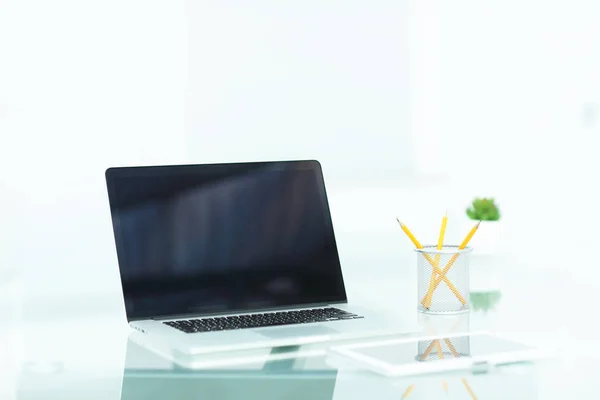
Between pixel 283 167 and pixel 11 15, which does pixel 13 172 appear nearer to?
pixel 11 15

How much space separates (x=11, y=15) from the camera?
4.14 meters

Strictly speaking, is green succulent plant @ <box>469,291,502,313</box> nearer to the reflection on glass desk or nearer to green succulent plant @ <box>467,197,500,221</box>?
the reflection on glass desk

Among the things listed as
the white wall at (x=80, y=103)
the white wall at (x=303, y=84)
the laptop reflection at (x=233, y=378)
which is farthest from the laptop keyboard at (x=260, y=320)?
the white wall at (x=303, y=84)

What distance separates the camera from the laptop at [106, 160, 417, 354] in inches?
66.2

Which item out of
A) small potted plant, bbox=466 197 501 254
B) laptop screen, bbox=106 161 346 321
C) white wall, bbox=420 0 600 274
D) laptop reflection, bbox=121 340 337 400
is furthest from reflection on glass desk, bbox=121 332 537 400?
white wall, bbox=420 0 600 274

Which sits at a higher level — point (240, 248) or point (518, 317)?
point (240, 248)

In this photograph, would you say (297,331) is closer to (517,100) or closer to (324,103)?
(324,103)

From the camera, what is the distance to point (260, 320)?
165cm

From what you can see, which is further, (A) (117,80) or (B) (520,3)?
(B) (520,3)

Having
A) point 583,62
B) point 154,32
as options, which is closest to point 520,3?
point 583,62

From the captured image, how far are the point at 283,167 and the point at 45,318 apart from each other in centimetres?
Result: 51

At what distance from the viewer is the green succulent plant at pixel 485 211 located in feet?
8.71

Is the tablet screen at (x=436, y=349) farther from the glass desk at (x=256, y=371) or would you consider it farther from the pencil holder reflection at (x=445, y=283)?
the pencil holder reflection at (x=445, y=283)

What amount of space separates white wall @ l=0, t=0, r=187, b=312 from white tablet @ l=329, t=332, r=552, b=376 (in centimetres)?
275
